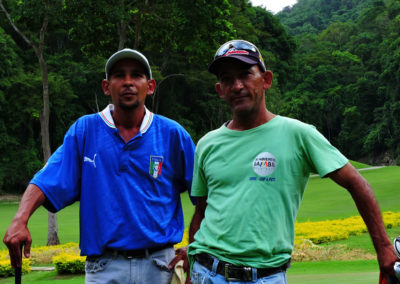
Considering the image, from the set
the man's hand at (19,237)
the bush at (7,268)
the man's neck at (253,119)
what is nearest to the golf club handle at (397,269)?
the man's neck at (253,119)

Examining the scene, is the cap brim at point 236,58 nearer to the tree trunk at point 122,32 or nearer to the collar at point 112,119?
the collar at point 112,119

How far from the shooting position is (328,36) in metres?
95.8

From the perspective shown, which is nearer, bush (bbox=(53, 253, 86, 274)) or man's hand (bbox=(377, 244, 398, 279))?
man's hand (bbox=(377, 244, 398, 279))

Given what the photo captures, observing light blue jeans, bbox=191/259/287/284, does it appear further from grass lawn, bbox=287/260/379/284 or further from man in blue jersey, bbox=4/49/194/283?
grass lawn, bbox=287/260/379/284

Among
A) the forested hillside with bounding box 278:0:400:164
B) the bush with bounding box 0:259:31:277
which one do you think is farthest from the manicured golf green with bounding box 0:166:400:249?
the forested hillside with bounding box 278:0:400:164

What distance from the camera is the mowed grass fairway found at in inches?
289

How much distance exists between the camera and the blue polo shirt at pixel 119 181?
11.1 feet

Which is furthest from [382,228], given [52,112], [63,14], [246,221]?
[52,112]

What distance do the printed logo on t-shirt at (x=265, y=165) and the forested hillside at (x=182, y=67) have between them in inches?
496

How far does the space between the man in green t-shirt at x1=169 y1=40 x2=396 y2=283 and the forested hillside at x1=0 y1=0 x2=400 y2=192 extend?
12.3 m

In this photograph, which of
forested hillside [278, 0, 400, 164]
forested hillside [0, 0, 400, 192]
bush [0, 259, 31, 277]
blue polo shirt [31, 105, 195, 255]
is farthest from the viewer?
forested hillside [278, 0, 400, 164]

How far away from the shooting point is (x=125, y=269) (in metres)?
3.42

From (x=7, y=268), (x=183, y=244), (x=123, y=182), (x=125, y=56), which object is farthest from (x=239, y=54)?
(x=183, y=244)

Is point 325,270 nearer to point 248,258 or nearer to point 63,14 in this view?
point 248,258
